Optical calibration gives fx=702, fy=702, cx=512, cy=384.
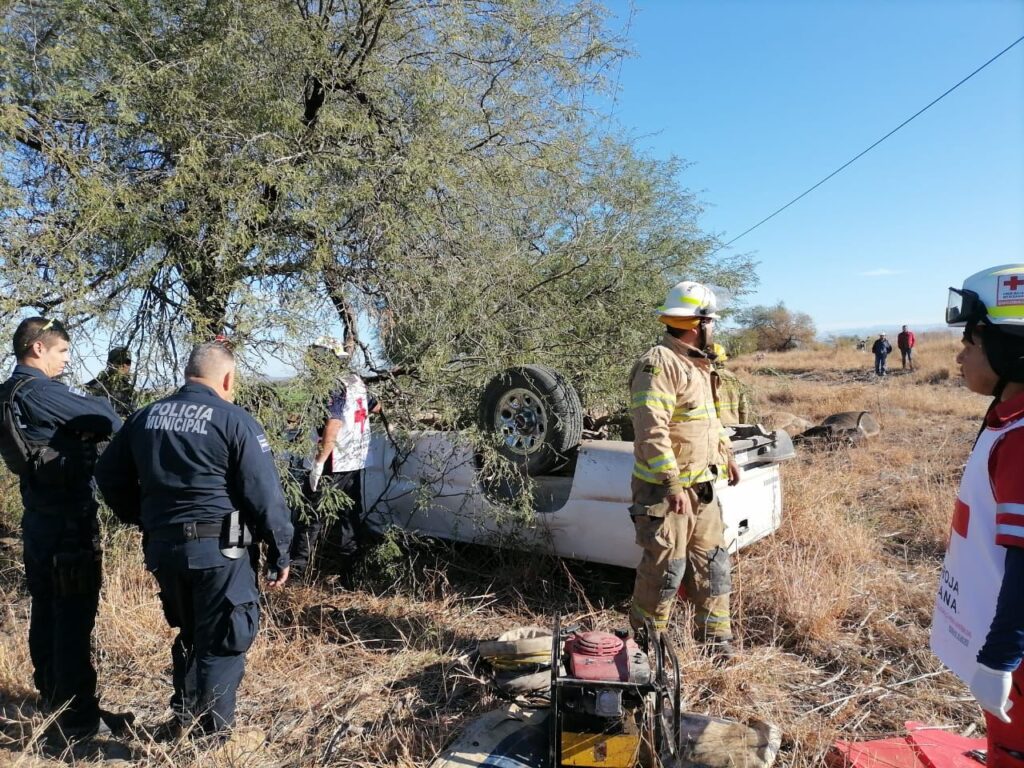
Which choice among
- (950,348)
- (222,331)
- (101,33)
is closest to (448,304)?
(222,331)

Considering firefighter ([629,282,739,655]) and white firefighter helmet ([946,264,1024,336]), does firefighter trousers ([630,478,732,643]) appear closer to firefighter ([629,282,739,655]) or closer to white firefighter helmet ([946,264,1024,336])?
firefighter ([629,282,739,655])

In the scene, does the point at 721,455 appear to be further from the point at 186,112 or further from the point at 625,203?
the point at 625,203

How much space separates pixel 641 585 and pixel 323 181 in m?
2.83

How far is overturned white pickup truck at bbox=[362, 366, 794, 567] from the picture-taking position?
4051 millimetres

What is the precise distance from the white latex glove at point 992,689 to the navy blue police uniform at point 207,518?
2329 mm

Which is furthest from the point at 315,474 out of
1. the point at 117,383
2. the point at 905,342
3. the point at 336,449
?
the point at 905,342

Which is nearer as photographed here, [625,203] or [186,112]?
[186,112]

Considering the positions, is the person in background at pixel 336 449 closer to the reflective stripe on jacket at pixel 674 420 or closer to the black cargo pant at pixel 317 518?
the black cargo pant at pixel 317 518

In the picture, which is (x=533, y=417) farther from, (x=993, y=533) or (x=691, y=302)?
(x=993, y=533)

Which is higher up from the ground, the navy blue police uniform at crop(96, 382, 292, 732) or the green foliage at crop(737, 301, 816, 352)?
the green foliage at crop(737, 301, 816, 352)

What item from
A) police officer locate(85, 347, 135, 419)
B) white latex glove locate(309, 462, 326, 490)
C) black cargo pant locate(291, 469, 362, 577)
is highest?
police officer locate(85, 347, 135, 419)

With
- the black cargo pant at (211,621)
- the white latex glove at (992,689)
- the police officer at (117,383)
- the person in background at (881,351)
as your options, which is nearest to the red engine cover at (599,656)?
the white latex glove at (992,689)

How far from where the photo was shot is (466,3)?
15.5 ft

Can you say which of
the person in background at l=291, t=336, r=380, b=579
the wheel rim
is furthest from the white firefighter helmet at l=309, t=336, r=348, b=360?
the wheel rim
